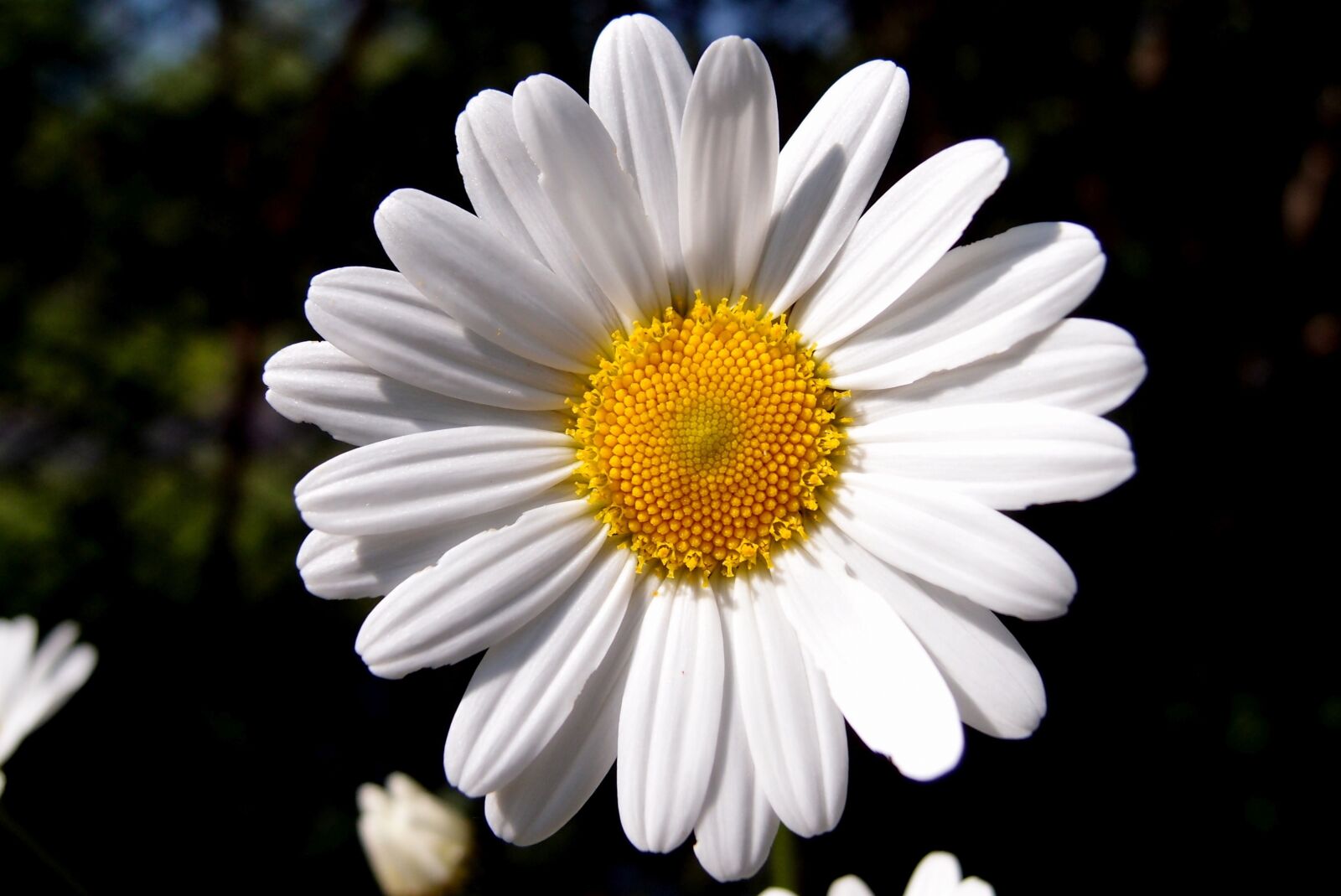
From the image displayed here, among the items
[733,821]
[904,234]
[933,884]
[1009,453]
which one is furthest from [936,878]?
[904,234]

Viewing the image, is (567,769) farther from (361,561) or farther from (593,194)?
(593,194)

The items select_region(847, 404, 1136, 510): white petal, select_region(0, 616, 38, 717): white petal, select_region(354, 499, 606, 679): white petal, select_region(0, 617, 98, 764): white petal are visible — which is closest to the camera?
select_region(847, 404, 1136, 510): white petal

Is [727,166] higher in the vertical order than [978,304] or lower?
higher

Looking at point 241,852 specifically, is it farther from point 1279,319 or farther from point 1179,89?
point 1179,89

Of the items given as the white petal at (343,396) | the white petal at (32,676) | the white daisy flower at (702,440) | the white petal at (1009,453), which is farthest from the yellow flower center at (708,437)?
the white petal at (32,676)

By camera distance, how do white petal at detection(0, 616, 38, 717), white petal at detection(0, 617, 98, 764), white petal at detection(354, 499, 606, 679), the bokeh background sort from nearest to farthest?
→ white petal at detection(354, 499, 606, 679) → white petal at detection(0, 617, 98, 764) → white petal at detection(0, 616, 38, 717) → the bokeh background

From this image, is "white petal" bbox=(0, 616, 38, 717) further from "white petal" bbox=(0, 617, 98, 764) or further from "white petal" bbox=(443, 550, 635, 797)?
"white petal" bbox=(443, 550, 635, 797)

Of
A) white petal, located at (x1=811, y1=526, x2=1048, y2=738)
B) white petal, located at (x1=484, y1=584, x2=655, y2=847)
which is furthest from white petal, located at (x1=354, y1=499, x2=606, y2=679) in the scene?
white petal, located at (x1=811, y1=526, x2=1048, y2=738)
